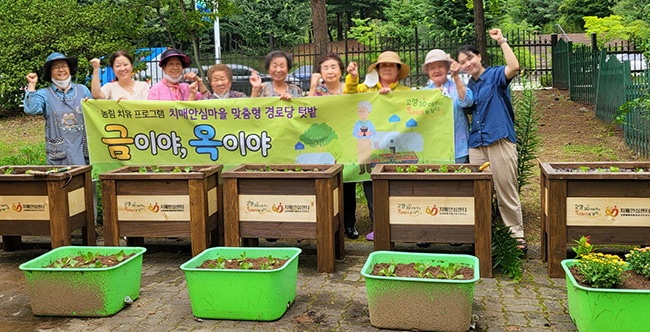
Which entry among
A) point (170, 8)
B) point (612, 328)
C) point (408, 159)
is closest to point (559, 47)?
point (170, 8)

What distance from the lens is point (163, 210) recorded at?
623cm

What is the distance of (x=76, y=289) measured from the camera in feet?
16.0

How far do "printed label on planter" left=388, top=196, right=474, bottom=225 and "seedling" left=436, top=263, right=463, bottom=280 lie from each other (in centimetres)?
94

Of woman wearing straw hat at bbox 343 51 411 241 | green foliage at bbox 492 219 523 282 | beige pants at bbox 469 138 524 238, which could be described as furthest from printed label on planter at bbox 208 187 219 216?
green foliage at bbox 492 219 523 282

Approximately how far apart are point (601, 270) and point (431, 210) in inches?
65.5

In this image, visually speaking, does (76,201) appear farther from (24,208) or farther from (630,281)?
(630,281)

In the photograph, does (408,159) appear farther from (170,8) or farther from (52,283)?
(170,8)

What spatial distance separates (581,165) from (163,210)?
3.60 metres

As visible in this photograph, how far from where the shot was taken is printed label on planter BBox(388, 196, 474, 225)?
567 centimetres

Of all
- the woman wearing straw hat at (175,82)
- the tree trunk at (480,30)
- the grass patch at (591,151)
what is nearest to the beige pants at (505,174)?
the woman wearing straw hat at (175,82)

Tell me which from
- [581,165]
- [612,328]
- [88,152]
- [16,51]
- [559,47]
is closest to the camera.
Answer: [612,328]

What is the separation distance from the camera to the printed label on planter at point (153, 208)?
6.20 metres

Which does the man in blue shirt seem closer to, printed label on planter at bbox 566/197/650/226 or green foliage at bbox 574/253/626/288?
printed label on planter at bbox 566/197/650/226

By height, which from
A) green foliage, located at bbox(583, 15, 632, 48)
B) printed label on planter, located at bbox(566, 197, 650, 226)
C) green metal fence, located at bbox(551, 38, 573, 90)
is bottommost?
printed label on planter, located at bbox(566, 197, 650, 226)
